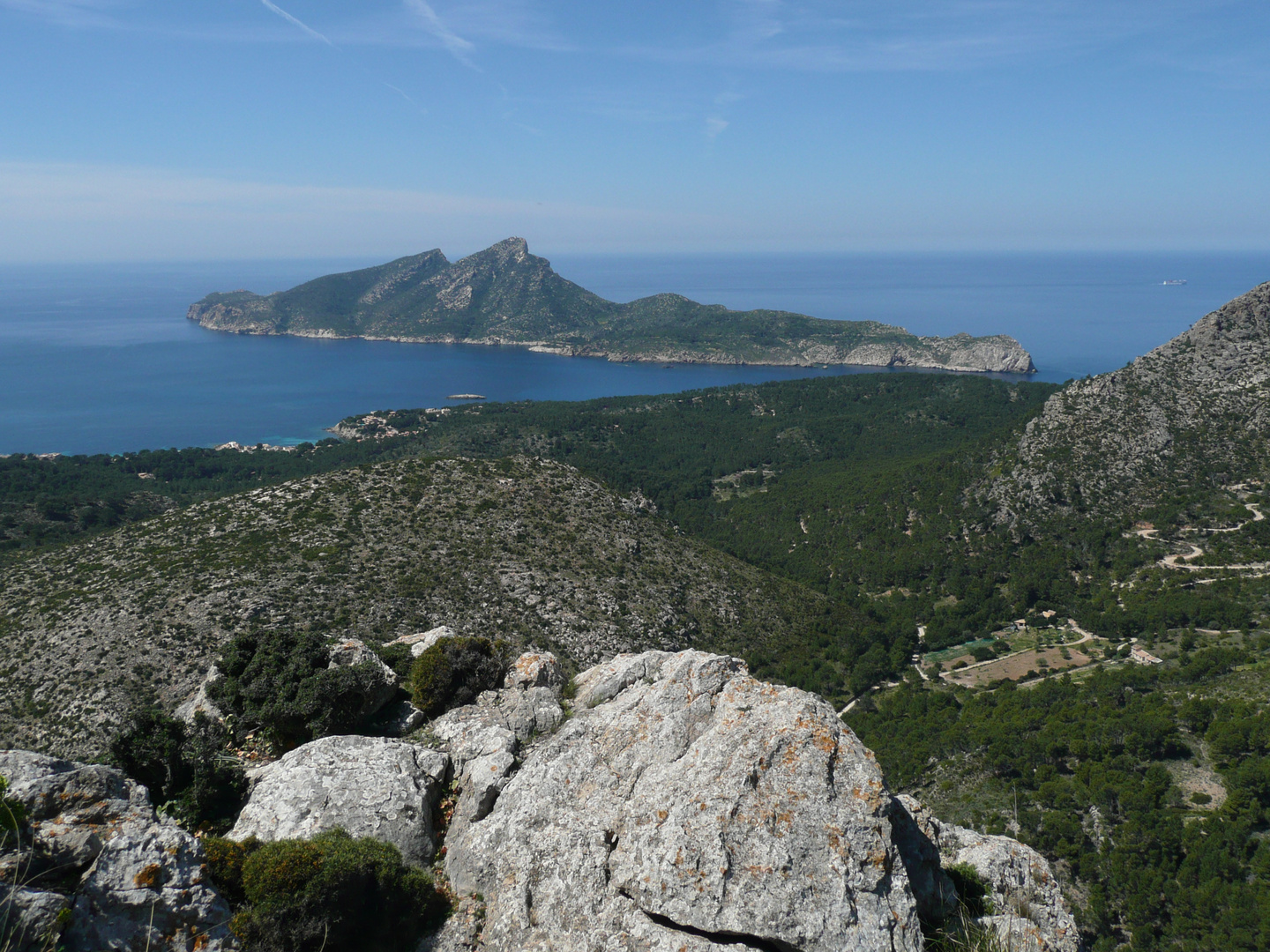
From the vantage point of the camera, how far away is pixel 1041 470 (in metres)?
81.2

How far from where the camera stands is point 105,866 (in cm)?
882

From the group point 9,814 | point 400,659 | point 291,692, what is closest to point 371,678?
point 291,692

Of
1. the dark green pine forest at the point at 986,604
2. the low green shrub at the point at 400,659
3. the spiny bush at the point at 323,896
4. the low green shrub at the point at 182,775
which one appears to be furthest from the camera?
the dark green pine forest at the point at 986,604

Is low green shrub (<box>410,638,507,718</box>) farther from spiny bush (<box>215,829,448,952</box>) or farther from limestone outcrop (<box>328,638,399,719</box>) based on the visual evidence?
spiny bush (<box>215,829,448,952</box>)

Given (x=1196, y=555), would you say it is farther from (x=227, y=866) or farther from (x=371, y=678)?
(x=227, y=866)

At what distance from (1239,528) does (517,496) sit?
6818cm

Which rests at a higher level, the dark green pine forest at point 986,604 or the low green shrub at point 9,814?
the low green shrub at point 9,814

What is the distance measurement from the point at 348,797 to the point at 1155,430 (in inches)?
3628

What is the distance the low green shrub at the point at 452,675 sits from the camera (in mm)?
19344

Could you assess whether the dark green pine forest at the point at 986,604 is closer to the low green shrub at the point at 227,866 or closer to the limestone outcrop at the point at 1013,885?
the limestone outcrop at the point at 1013,885

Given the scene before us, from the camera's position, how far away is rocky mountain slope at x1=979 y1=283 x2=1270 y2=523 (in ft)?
248

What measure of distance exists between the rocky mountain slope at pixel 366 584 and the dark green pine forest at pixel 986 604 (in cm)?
650

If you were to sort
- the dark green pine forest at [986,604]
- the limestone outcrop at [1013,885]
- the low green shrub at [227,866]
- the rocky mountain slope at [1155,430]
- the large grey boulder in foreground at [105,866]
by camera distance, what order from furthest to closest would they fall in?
1. the rocky mountain slope at [1155,430]
2. the dark green pine forest at [986,604]
3. the limestone outcrop at [1013,885]
4. the low green shrub at [227,866]
5. the large grey boulder in foreground at [105,866]

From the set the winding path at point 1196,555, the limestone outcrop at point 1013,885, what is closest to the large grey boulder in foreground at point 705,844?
the limestone outcrop at point 1013,885
